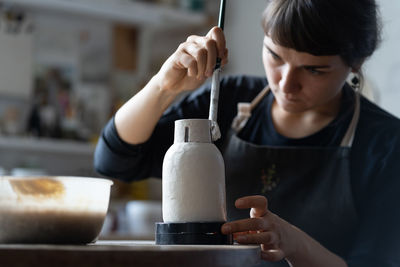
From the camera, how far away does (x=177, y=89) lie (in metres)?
1.20

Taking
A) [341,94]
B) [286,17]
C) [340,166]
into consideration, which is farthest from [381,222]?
[286,17]

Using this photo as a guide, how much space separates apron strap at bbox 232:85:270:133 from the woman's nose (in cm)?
23

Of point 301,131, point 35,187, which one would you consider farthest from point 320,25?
point 35,187

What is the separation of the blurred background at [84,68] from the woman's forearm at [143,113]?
1.05 metres

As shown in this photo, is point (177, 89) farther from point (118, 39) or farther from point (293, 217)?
point (118, 39)

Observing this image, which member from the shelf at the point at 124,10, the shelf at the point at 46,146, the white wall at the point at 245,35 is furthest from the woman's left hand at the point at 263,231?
the white wall at the point at 245,35

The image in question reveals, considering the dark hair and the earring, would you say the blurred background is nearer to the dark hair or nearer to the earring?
the earring

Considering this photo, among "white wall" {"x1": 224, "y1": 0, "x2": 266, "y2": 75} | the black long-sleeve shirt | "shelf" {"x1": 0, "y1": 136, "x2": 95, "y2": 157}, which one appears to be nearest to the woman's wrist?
the black long-sleeve shirt

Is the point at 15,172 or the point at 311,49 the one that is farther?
the point at 15,172

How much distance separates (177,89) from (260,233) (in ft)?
1.55

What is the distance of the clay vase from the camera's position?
823mm

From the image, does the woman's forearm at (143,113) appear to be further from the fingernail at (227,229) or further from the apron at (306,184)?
the fingernail at (227,229)

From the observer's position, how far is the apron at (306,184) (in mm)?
1279

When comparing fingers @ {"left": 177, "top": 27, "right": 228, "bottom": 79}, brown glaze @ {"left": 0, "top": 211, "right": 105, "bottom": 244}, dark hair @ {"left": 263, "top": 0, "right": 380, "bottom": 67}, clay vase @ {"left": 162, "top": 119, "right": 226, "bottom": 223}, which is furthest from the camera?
dark hair @ {"left": 263, "top": 0, "right": 380, "bottom": 67}
